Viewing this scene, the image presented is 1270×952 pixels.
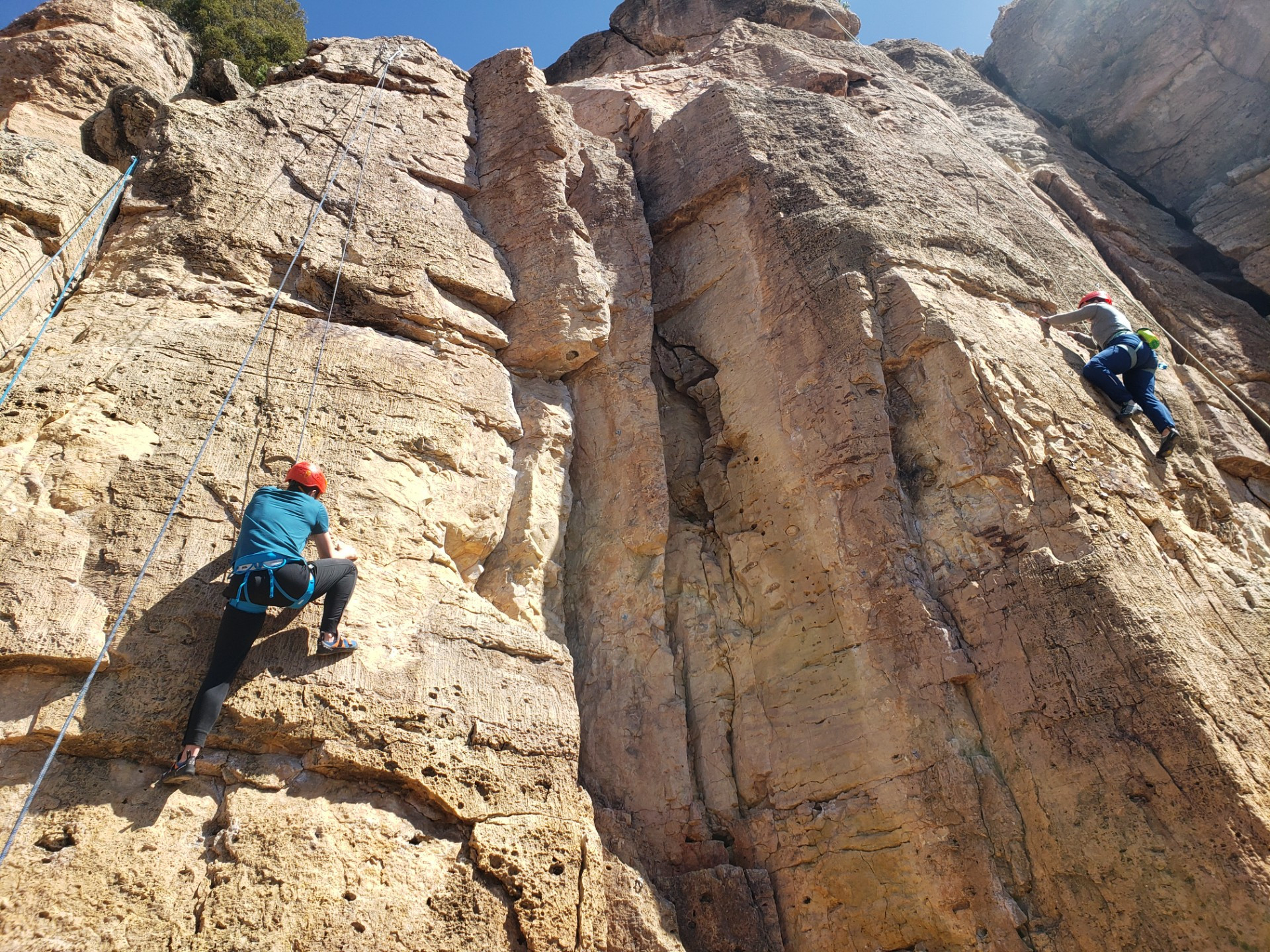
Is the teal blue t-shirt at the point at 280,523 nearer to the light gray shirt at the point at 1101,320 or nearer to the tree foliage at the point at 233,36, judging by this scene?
the light gray shirt at the point at 1101,320

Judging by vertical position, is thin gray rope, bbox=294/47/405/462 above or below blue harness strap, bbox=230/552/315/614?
above

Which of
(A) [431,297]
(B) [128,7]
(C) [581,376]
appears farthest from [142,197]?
(B) [128,7]

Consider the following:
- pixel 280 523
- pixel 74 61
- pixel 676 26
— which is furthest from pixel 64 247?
pixel 676 26

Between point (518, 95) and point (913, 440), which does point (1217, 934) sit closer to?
point (913, 440)

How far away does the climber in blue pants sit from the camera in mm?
6645

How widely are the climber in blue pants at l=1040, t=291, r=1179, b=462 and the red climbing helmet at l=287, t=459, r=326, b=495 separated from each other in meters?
6.00

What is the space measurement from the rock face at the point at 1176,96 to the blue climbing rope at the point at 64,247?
1270 centimetres

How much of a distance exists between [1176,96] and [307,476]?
49.3 feet

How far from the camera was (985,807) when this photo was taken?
4977mm

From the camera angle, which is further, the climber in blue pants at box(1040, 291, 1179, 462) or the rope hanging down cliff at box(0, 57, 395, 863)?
the climber in blue pants at box(1040, 291, 1179, 462)

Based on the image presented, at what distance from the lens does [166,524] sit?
4480 millimetres

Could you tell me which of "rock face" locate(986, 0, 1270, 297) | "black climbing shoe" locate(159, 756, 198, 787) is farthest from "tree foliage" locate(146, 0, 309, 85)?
"rock face" locate(986, 0, 1270, 297)

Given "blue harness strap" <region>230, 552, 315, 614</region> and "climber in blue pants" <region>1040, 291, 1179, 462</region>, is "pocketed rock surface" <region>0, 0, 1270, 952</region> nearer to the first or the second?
"climber in blue pants" <region>1040, 291, 1179, 462</region>

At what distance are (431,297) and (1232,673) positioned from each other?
6.19 m
